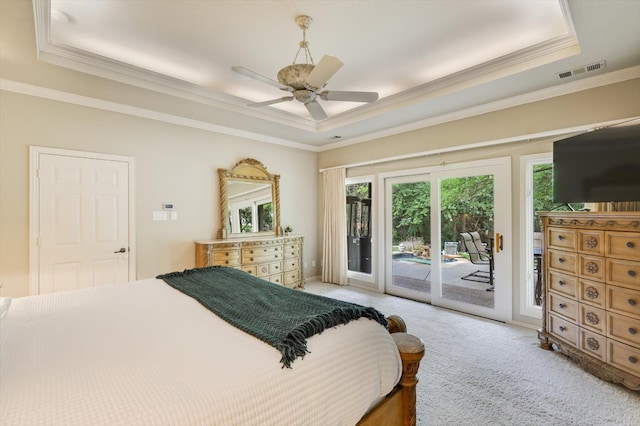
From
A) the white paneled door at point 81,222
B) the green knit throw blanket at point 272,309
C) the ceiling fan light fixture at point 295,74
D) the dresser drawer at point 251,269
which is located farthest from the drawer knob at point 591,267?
the white paneled door at point 81,222

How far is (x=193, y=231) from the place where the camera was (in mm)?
4293

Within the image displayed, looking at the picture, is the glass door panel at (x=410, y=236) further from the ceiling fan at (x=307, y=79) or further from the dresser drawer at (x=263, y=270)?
the ceiling fan at (x=307, y=79)

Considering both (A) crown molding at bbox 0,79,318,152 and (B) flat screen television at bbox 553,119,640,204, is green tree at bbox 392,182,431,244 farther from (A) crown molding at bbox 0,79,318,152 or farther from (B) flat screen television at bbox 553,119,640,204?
(A) crown molding at bbox 0,79,318,152

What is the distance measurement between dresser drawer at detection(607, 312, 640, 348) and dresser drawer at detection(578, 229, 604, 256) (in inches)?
19.9

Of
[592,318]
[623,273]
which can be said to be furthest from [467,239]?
[623,273]

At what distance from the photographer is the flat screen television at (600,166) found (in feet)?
7.68

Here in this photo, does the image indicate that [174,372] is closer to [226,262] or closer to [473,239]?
[226,262]

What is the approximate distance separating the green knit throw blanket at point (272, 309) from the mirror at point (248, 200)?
217 cm

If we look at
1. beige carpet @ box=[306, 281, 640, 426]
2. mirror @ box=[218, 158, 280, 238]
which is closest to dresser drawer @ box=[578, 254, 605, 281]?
beige carpet @ box=[306, 281, 640, 426]

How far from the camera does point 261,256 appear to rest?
15.0 feet

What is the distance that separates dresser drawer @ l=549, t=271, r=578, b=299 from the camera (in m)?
2.61

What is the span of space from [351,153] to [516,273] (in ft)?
10.4

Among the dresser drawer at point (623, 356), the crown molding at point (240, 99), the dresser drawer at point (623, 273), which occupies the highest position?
the crown molding at point (240, 99)

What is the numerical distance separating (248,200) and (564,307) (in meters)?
4.31
